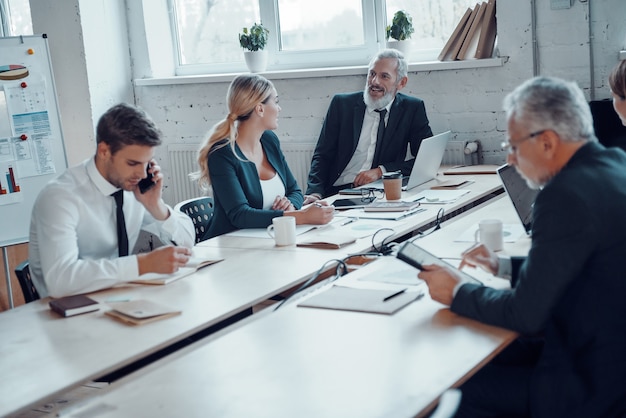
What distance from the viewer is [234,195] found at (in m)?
3.40

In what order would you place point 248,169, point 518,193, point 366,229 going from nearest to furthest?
1. point 518,193
2. point 366,229
3. point 248,169

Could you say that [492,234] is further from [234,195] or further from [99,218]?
[99,218]

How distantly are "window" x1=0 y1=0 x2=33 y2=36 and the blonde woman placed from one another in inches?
132

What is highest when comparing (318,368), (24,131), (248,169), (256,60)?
(256,60)

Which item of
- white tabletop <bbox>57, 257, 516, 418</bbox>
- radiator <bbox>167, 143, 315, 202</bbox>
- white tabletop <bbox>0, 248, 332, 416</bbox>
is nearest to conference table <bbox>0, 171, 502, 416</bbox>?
white tabletop <bbox>0, 248, 332, 416</bbox>

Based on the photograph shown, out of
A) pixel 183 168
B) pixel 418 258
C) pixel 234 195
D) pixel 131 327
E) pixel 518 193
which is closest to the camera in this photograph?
pixel 131 327

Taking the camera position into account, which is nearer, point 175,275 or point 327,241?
point 175,275

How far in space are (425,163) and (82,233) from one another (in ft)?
6.14

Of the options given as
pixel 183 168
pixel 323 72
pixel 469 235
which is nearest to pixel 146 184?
pixel 469 235

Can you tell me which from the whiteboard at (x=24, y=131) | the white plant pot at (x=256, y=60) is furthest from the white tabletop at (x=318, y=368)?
the white plant pot at (x=256, y=60)

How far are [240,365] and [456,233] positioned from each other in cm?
138

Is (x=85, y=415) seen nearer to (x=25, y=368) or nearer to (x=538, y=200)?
(x=25, y=368)

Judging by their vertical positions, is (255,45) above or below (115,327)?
above

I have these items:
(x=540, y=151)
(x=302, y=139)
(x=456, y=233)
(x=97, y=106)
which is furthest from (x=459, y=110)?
(x=540, y=151)
